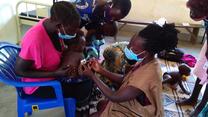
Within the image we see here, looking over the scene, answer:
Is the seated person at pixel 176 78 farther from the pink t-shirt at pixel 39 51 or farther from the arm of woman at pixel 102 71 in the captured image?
the pink t-shirt at pixel 39 51

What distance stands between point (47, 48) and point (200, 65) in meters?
1.40

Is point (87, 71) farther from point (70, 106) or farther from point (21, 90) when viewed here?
point (21, 90)

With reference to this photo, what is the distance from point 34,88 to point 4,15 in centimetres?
168

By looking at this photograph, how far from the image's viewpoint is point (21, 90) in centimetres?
167

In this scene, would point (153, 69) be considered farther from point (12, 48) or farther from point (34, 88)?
point (12, 48)

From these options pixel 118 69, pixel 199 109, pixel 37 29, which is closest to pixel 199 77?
pixel 199 109

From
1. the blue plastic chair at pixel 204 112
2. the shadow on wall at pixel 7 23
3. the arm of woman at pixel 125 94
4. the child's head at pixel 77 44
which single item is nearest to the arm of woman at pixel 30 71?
the child's head at pixel 77 44

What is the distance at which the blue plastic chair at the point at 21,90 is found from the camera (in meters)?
1.54

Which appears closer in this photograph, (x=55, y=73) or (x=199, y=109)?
(x=55, y=73)

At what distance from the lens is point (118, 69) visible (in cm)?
213

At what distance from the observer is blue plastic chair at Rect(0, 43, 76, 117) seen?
1542mm

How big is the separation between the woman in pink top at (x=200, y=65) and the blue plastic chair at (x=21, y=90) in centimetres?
107

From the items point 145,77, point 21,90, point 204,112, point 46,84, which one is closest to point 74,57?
point 46,84

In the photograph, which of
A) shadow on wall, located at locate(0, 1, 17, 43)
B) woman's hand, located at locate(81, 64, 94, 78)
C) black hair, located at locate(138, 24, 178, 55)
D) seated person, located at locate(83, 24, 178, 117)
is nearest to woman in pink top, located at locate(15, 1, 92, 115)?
woman's hand, located at locate(81, 64, 94, 78)
